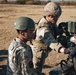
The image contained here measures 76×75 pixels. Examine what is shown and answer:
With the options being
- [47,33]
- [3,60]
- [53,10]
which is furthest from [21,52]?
[3,60]

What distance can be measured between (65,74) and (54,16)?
3.43 ft

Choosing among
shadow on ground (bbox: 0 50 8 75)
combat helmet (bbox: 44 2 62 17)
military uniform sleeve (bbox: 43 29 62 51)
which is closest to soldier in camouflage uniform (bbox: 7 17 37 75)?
military uniform sleeve (bbox: 43 29 62 51)

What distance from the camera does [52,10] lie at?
4.90 m

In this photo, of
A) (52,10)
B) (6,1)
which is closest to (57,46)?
(52,10)

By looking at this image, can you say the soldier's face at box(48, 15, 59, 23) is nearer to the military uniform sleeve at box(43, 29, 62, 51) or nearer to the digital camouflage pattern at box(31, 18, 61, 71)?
the digital camouflage pattern at box(31, 18, 61, 71)

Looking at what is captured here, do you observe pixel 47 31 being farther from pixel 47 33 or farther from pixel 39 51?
pixel 39 51

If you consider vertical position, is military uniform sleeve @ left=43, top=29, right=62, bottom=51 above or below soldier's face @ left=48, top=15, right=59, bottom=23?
below

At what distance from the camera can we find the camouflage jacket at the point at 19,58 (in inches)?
162

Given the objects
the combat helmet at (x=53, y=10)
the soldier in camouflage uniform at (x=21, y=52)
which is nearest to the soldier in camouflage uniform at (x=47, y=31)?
the combat helmet at (x=53, y=10)

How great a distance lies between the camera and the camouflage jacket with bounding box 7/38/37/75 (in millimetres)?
4105

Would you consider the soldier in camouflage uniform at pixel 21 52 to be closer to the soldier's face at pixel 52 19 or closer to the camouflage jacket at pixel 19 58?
the camouflage jacket at pixel 19 58

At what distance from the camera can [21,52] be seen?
4.11m

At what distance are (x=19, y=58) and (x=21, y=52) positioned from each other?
8cm

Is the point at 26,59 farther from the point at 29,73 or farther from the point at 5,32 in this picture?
the point at 5,32
